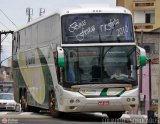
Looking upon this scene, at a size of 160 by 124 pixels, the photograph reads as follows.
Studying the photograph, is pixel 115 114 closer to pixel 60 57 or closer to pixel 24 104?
pixel 60 57

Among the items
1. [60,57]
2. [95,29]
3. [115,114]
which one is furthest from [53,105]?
[95,29]

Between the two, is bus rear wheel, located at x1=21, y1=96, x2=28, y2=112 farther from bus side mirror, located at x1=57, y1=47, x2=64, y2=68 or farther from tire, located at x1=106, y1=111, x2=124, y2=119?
bus side mirror, located at x1=57, y1=47, x2=64, y2=68

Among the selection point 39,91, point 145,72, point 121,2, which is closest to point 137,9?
Answer: point 121,2

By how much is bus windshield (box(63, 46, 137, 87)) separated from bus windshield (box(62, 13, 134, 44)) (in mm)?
354

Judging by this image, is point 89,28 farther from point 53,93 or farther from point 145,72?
point 145,72

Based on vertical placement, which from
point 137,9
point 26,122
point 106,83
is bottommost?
point 26,122

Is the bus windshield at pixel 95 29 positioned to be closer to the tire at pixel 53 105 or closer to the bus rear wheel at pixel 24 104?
the tire at pixel 53 105

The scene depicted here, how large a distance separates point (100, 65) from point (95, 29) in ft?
4.56

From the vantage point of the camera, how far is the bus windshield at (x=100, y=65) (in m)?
21.3

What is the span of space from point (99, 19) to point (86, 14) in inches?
21.3

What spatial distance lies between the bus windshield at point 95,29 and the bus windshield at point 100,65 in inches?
13.9

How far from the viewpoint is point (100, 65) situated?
21.5m

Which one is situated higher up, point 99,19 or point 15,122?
point 99,19

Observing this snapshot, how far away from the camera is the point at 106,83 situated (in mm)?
21469
